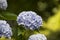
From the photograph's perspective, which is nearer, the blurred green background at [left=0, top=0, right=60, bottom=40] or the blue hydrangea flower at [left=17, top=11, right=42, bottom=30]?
the blue hydrangea flower at [left=17, top=11, right=42, bottom=30]

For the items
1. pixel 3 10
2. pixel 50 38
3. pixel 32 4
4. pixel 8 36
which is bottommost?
pixel 8 36

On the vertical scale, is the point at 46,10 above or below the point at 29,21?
above

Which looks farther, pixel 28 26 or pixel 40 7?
pixel 40 7

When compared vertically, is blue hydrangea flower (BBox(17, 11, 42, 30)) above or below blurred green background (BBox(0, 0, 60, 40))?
below

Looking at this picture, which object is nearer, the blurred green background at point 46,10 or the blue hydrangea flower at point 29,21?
the blue hydrangea flower at point 29,21

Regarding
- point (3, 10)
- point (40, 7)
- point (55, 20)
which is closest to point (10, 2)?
point (40, 7)

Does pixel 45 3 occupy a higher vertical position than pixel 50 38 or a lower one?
higher

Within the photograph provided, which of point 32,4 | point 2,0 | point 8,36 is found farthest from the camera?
point 32,4

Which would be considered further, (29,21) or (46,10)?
(46,10)

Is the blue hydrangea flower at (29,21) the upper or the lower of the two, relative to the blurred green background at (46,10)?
lower

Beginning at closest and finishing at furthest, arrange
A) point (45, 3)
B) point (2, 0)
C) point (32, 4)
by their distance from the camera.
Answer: point (2, 0)
point (32, 4)
point (45, 3)

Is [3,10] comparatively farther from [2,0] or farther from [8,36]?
[8,36]
